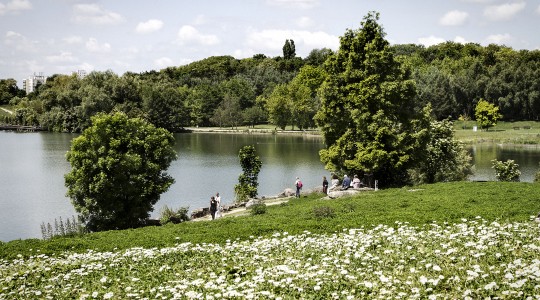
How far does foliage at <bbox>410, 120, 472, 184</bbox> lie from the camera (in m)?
38.7

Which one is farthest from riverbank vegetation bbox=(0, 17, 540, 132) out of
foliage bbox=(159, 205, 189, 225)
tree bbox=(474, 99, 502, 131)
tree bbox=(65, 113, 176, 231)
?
tree bbox=(65, 113, 176, 231)

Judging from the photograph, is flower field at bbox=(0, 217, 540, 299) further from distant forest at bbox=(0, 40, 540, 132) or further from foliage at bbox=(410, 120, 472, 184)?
distant forest at bbox=(0, 40, 540, 132)

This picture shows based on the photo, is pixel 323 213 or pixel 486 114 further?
pixel 486 114

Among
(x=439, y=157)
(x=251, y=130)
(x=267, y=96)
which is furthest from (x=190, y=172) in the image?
(x=267, y=96)

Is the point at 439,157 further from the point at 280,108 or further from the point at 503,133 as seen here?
the point at 280,108

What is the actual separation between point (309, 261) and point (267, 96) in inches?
4869

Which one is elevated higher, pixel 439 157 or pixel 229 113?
pixel 229 113

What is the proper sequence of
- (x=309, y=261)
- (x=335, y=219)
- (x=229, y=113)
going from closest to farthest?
(x=309, y=261), (x=335, y=219), (x=229, y=113)

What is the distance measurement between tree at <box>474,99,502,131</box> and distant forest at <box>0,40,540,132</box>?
535 cm

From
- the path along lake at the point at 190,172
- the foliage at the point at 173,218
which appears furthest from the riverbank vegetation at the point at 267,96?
the foliage at the point at 173,218

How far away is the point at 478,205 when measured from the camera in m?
22.5

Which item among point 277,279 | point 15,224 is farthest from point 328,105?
point 277,279

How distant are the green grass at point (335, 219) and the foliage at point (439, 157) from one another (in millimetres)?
11338

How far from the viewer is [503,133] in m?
96.1
